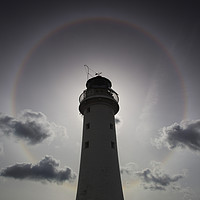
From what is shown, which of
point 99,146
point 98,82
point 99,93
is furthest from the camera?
point 98,82

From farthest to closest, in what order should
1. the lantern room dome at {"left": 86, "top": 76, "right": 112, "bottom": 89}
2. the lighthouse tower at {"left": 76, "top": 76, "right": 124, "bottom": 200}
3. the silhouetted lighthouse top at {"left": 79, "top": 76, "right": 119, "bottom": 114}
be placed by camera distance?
the lantern room dome at {"left": 86, "top": 76, "right": 112, "bottom": 89} → the silhouetted lighthouse top at {"left": 79, "top": 76, "right": 119, "bottom": 114} → the lighthouse tower at {"left": 76, "top": 76, "right": 124, "bottom": 200}

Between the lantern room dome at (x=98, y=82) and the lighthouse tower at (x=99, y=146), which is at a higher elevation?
the lantern room dome at (x=98, y=82)

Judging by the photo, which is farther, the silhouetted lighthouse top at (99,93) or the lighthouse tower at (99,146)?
the silhouetted lighthouse top at (99,93)

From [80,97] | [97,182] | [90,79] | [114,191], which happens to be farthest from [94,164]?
[90,79]

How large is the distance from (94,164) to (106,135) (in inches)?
149

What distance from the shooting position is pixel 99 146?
23.9 m

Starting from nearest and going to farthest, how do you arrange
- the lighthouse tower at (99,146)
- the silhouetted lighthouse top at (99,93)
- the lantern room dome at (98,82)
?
the lighthouse tower at (99,146) < the silhouetted lighthouse top at (99,93) < the lantern room dome at (98,82)

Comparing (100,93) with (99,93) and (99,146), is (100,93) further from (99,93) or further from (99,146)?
(99,146)

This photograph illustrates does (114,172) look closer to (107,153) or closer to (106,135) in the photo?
(107,153)

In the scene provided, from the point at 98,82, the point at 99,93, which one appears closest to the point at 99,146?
the point at 99,93

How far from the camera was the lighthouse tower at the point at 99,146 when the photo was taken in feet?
72.4

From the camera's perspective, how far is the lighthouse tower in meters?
22.1

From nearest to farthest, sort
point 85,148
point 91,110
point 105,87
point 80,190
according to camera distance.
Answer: point 80,190 < point 85,148 < point 91,110 < point 105,87

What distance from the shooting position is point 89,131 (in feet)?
83.4
